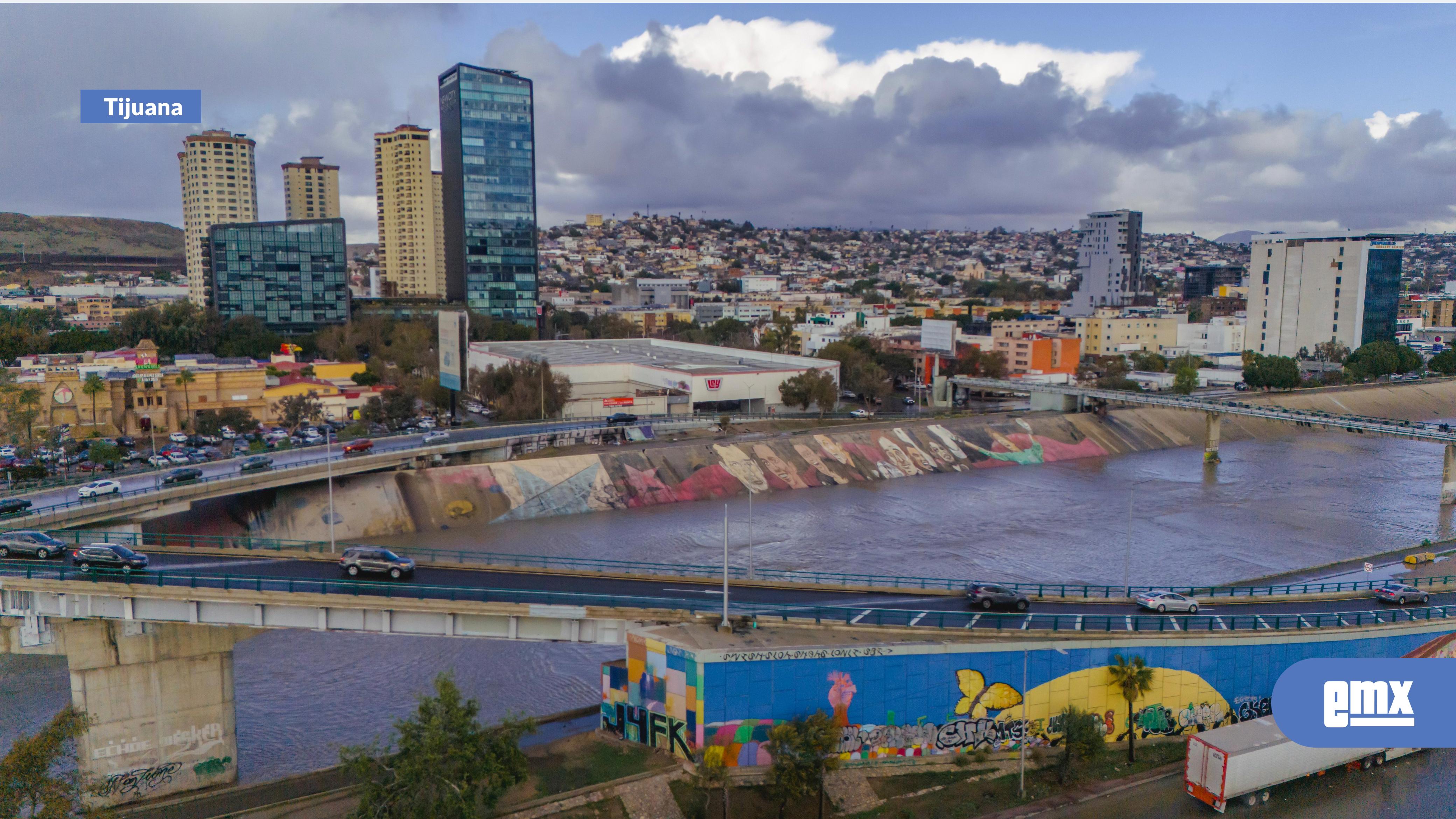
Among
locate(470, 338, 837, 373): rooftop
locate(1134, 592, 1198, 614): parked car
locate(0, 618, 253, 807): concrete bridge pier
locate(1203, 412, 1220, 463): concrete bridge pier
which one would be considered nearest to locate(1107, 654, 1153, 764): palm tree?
locate(1134, 592, 1198, 614): parked car

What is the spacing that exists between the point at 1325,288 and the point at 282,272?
417ft

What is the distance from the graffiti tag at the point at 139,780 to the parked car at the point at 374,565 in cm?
591

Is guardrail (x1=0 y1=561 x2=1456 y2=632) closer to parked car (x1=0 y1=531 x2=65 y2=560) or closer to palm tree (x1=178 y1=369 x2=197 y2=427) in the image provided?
parked car (x1=0 y1=531 x2=65 y2=560)

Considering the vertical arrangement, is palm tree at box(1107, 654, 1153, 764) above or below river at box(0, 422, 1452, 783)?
above

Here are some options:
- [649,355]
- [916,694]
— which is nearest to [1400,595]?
[916,694]

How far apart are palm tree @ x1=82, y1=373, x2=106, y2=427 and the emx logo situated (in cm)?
6720

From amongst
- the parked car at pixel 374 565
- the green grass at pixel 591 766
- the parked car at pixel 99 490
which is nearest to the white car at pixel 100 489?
the parked car at pixel 99 490

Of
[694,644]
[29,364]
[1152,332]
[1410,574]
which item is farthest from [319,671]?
[1152,332]

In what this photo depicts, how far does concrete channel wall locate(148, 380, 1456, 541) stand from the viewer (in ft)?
153

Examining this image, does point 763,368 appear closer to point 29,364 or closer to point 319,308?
point 29,364

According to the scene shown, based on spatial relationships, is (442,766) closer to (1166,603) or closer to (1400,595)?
(1166,603)

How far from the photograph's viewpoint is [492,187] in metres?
134

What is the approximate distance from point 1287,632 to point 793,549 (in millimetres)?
21219

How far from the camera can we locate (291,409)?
68000 mm
